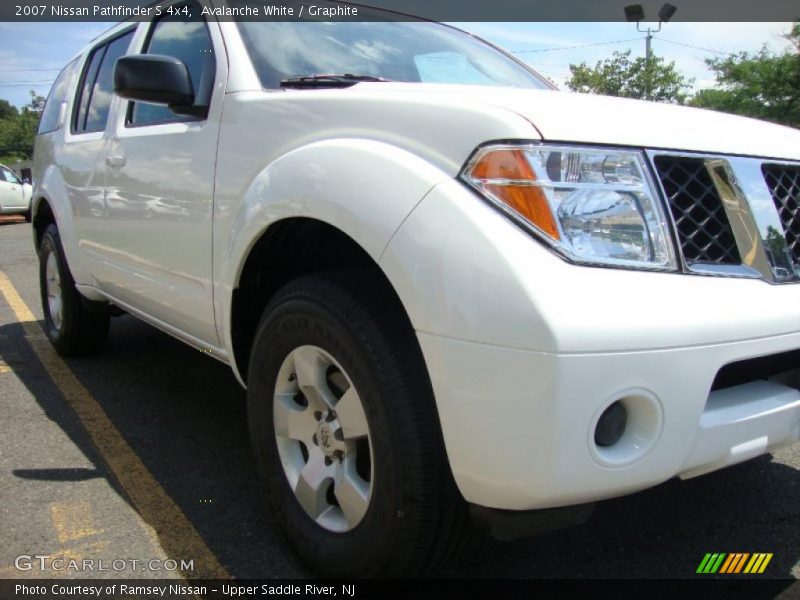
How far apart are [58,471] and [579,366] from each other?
243 cm

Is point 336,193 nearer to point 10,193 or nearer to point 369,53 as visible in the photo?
point 369,53

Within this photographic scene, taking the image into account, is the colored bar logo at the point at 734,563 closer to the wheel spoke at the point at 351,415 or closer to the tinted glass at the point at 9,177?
the wheel spoke at the point at 351,415

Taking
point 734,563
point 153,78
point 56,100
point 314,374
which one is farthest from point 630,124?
point 56,100

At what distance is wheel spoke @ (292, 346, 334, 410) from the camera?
207cm

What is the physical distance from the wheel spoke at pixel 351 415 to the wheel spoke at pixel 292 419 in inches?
8.0

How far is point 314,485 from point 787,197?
5.26 feet

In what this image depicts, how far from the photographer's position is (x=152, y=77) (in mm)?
2537

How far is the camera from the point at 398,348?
1.78 meters

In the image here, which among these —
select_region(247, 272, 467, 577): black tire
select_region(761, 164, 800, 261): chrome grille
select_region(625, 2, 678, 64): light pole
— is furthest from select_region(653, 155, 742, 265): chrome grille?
select_region(625, 2, 678, 64): light pole

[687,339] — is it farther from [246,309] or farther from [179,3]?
[179,3]

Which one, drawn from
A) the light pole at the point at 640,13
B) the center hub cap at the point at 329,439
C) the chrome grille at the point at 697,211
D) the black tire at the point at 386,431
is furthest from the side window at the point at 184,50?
the light pole at the point at 640,13

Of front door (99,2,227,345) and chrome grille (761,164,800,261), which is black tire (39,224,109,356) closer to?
front door (99,2,227,345)

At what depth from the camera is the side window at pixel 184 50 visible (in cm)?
274

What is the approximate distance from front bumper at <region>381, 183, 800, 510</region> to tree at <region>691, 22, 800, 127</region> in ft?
78.6
